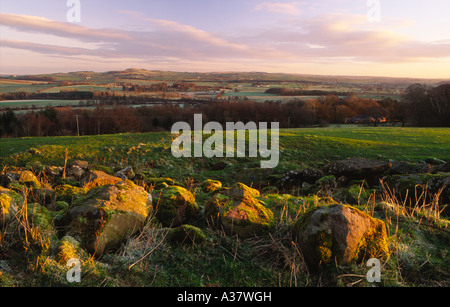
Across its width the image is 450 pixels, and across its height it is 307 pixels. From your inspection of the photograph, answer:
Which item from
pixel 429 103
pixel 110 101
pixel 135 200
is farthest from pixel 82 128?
pixel 429 103

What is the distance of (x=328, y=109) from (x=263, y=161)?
89.1 meters

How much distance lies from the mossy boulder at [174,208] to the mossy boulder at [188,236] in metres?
0.59

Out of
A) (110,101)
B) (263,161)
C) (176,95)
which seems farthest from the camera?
(176,95)

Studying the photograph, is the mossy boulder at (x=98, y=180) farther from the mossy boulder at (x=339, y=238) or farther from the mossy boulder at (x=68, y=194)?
the mossy boulder at (x=339, y=238)

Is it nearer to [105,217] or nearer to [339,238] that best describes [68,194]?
[105,217]

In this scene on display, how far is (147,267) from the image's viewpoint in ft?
12.6

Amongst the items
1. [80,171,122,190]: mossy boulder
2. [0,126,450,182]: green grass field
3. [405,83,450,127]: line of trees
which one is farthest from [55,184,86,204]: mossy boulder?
[405,83,450,127]: line of trees

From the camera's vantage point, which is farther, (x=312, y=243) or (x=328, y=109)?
(x=328, y=109)

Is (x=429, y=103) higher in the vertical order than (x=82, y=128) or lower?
higher

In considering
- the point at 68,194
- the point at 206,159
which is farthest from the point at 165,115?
the point at 68,194

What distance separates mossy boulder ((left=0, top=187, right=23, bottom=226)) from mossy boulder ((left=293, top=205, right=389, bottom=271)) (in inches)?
166

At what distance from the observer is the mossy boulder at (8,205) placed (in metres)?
4.15
